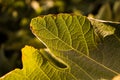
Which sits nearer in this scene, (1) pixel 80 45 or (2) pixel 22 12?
(1) pixel 80 45

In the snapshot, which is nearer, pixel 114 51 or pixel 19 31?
pixel 114 51

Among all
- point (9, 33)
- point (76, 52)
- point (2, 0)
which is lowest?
point (9, 33)

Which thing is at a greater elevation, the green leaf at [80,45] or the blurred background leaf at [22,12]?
the green leaf at [80,45]

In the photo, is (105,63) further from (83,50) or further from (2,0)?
(2,0)

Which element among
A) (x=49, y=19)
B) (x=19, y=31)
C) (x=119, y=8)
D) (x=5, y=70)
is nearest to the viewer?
(x=49, y=19)

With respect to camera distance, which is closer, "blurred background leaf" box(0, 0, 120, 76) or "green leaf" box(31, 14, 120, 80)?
"green leaf" box(31, 14, 120, 80)

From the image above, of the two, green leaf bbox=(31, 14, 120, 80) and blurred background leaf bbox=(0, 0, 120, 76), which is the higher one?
green leaf bbox=(31, 14, 120, 80)

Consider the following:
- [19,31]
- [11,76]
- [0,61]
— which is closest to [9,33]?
[19,31]

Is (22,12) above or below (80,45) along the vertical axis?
below

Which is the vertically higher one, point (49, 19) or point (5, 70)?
point (49, 19)

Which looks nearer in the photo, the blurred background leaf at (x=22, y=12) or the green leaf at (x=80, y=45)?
the green leaf at (x=80, y=45)

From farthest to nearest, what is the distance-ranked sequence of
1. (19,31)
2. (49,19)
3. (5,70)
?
(19,31) < (5,70) < (49,19)
